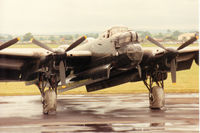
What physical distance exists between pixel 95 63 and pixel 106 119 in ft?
19.2

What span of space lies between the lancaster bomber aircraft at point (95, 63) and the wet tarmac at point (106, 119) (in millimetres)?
1692

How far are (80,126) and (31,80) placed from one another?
1183 centimetres

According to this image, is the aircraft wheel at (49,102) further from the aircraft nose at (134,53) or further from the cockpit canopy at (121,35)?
the aircraft nose at (134,53)

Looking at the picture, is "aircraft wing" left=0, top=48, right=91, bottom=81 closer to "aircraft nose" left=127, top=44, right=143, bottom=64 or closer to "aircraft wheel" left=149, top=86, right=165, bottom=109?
"aircraft nose" left=127, top=44, right=143, bottom=64

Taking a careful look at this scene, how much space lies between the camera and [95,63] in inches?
989

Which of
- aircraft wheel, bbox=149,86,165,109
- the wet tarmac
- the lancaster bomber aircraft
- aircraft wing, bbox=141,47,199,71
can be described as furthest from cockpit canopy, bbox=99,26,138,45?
the wet tarmac

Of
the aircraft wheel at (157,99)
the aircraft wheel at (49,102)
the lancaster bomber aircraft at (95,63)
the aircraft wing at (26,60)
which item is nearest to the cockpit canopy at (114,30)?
the lancaster bomber aircraft at (95,63)

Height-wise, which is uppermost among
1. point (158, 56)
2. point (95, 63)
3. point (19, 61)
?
point (19, 61)

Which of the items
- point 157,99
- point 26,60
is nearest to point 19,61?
point 26,60

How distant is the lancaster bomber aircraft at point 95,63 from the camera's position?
2286 centimetres

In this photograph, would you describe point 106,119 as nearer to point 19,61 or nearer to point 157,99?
point 157,99

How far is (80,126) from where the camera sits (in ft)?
59.0

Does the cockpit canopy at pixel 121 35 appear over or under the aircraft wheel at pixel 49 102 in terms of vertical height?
over

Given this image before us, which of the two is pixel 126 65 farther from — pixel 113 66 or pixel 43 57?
pixel 43 57
